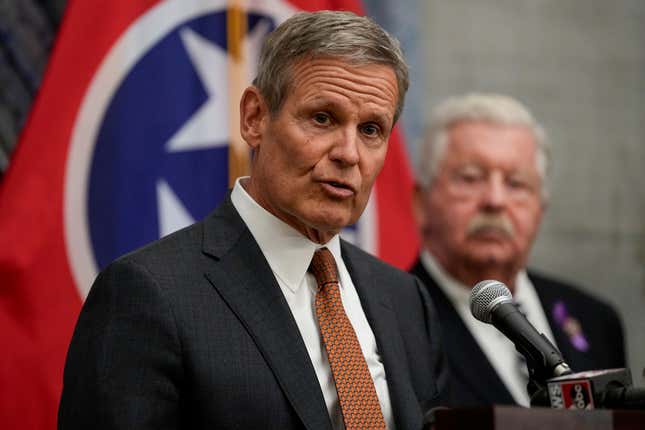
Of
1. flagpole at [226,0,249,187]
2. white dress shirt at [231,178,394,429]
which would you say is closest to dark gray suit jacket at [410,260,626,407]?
flagpole at [226,0,249,187]

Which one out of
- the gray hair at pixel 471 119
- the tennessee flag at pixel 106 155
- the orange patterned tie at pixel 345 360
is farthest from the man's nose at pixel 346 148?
the gray hair at pixel 471 119

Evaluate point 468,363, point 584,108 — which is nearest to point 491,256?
point 468,363

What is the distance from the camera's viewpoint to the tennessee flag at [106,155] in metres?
2.91

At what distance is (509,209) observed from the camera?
363 centimetres

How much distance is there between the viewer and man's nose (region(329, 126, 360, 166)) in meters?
2.06

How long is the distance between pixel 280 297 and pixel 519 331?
0.51 m

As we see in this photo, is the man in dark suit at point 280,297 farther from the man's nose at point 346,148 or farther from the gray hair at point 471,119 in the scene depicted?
the gray hair at point 471,119

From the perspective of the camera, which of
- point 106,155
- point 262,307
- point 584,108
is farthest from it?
point 584,108

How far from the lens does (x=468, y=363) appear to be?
3.32m

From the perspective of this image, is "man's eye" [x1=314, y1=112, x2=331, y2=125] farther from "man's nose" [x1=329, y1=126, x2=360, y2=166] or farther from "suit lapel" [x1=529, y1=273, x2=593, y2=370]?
"suit lapel" [x1=529, y1=273, x2=593, y2=370]

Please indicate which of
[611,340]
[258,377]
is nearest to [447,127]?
[611,340]

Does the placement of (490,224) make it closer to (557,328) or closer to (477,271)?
(477,271)

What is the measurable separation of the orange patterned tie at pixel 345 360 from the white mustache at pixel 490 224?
5.09 feet

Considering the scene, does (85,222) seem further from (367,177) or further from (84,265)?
(367,177)
